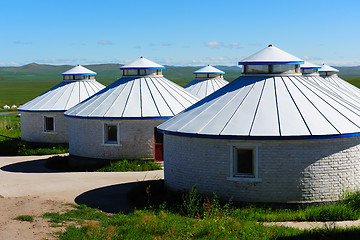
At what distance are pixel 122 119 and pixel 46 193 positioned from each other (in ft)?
20.4

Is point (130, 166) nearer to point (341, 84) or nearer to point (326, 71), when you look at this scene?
point (341, 84)

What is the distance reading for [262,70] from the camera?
693 inches

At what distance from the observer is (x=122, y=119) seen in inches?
928

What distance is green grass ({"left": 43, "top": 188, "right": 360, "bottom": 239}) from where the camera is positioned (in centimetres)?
1230

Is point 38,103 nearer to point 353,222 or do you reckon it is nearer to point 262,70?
point 262,70

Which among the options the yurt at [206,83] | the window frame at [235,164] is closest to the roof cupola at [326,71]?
the yurt at [206,83]

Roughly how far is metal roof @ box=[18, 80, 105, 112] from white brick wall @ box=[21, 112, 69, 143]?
15.3 inches

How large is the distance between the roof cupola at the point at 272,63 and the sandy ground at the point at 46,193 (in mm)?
6429

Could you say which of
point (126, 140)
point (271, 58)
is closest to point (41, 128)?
point (126, 140)

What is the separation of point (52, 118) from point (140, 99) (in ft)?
30.3

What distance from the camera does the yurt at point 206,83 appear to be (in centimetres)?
3828

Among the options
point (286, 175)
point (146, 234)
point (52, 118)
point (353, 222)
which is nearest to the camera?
point (146, 234)

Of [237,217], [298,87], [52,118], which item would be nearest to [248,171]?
[237,217]

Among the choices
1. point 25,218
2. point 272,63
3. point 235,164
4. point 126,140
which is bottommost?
point 25,218
